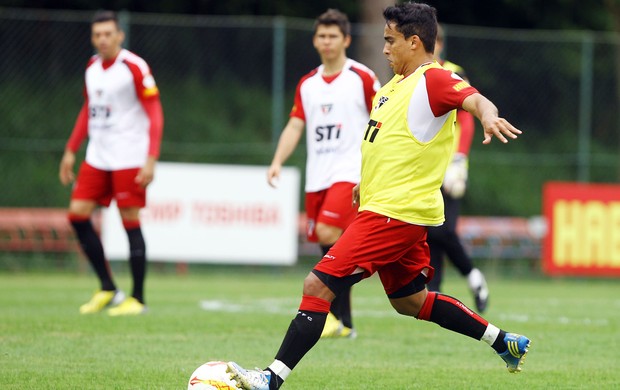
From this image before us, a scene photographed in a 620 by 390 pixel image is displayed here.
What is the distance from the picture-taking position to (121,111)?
9.97 m

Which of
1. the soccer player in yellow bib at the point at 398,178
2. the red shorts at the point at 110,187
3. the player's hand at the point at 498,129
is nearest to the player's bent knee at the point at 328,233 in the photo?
the red shorts at the point at 110,187

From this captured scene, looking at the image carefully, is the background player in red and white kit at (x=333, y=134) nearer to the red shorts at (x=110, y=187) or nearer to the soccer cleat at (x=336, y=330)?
the soccer cleat at (x=336, y=330)

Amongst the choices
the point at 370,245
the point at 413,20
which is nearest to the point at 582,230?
the point at 413,20

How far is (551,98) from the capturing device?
19.2m

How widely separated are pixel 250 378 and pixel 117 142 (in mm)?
4807

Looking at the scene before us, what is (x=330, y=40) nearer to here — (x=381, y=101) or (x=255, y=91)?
(x=381, y=101)

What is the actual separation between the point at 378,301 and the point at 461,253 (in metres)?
1.87

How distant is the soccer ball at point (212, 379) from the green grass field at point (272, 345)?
0.52m

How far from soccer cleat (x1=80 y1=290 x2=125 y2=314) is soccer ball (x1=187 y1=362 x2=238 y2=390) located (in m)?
4.39

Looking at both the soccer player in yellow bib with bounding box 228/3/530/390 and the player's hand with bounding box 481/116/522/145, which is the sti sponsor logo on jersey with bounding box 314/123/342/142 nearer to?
the soccer player in yellow bib with bounding box 228/3/530/390

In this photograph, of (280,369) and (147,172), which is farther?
(147,172)

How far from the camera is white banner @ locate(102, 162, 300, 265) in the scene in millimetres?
15539

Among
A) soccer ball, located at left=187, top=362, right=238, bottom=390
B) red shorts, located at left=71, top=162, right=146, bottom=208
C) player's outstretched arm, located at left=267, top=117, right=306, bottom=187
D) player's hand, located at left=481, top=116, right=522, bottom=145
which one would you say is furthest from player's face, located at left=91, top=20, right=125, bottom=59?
player's hand, located at left=481, top=116, right=522, bottom=145

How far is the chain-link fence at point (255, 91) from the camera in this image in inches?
683
